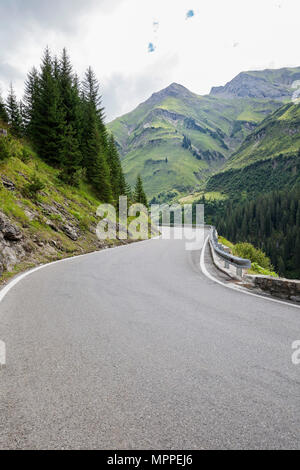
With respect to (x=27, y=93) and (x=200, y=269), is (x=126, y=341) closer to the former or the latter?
(x=200, y=269)

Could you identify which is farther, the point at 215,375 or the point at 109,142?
the point at 109,142

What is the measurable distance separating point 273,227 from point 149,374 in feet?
473

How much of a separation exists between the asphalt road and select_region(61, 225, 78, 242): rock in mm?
9820

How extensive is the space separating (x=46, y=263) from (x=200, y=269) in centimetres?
682

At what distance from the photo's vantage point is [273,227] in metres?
130

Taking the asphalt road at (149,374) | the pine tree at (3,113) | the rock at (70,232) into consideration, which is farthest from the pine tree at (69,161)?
the asphalt road at (149,374)

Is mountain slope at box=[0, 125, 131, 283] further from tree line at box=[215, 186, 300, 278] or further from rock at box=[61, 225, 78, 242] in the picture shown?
tree line at box=[215, 186, 300, 278]

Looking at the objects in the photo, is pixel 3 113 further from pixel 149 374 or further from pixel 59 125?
pixel 149 374

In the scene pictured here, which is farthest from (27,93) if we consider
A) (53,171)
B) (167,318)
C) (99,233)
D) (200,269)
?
(167,318)

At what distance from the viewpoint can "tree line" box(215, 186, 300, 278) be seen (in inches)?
4220

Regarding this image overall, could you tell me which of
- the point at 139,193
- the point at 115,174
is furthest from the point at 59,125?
the point at 139,193

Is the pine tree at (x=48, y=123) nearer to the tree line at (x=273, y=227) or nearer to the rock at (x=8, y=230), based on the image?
the rock at (x=8, y=230)

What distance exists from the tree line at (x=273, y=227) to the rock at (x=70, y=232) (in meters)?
103
